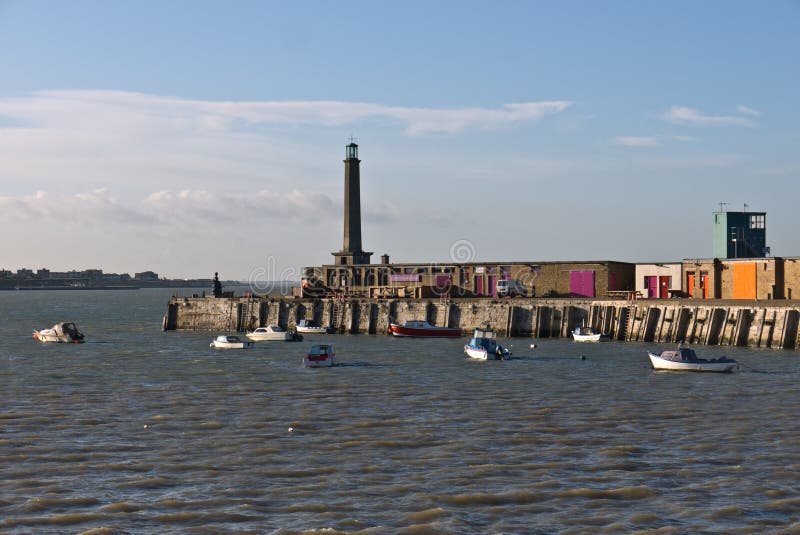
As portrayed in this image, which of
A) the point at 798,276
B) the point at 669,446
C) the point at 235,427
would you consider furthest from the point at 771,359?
the point at 235,427

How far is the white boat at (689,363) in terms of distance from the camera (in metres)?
49.9

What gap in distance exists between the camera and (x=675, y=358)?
1999 inches

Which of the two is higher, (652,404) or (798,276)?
(798,276)

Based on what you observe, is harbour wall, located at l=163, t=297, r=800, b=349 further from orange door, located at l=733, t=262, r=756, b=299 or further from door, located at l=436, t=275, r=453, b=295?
door, located at l=436, t=275, r=453, b=295

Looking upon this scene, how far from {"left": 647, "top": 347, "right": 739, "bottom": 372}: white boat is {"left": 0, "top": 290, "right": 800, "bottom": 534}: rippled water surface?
1.15 m

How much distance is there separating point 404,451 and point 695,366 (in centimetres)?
2560

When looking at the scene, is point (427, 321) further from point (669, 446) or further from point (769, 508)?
point (769, 508)

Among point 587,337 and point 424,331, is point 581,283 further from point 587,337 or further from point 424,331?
point 424,331

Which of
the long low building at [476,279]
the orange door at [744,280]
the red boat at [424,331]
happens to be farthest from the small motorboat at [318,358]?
the orange door at [744,280]

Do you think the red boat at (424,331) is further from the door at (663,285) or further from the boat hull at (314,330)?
the door at (663,285)

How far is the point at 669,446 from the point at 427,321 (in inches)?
2093

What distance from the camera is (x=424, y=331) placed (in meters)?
79.2

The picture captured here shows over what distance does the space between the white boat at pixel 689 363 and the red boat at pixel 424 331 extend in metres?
29.4

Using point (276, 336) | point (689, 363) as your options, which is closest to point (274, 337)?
point (276, 336)
